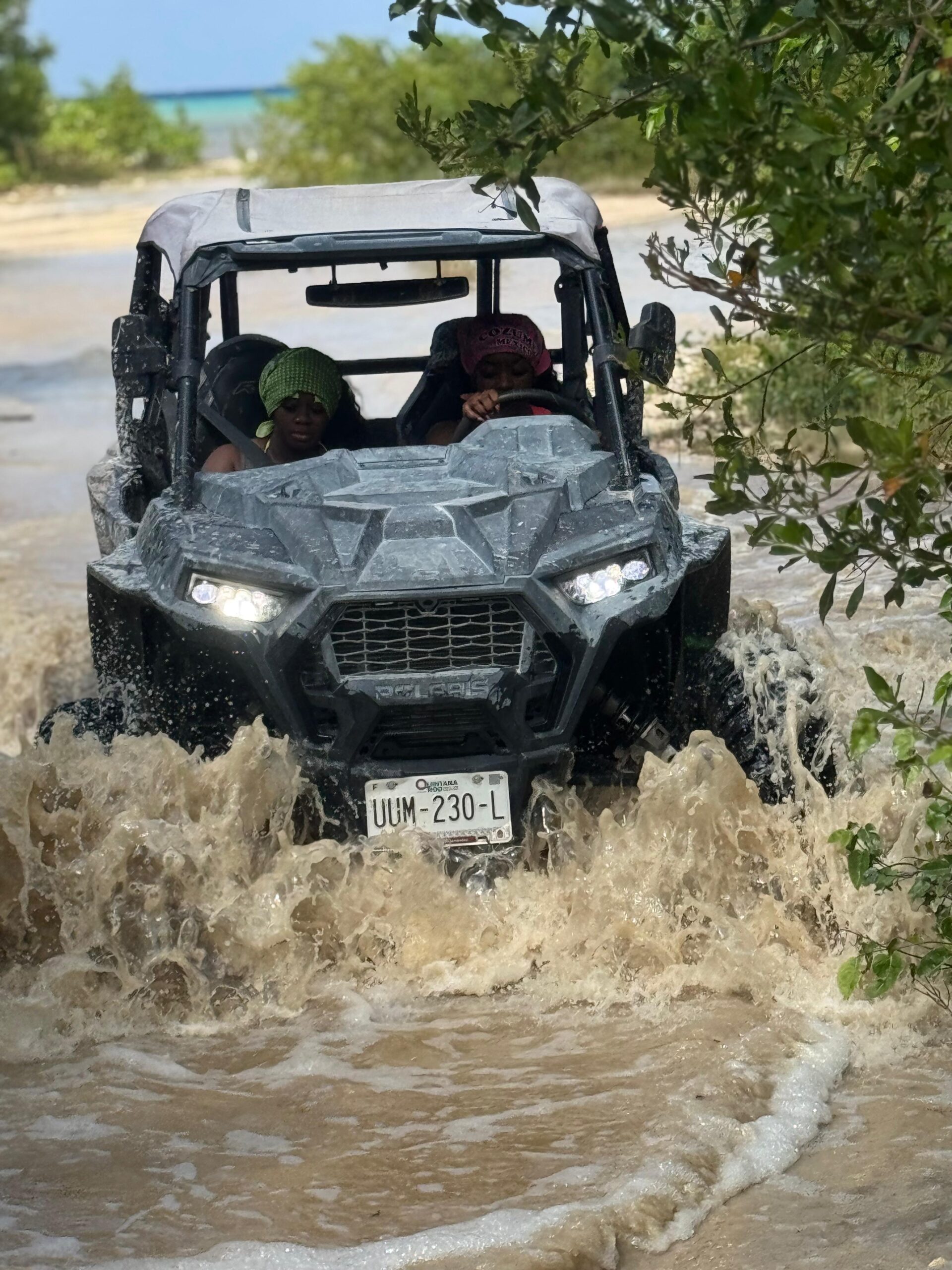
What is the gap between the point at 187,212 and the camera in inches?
238

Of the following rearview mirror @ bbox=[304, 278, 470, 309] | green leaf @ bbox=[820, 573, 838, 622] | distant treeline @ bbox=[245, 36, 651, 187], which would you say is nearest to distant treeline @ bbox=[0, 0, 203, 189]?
distant treeline @ bbox=[245, 36, 651, 187]

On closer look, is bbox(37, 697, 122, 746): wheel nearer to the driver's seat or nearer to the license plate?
the license plate

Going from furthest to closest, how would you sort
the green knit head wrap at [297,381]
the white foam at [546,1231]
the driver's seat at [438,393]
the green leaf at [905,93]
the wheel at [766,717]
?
the driver's seat at [438,393], the green knit head wrap at [297,381], the wheel at [766,717], the white foam at [546,1231], the green leaf at [905,93]

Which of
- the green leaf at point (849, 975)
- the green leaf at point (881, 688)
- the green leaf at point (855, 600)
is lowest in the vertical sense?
the green leaf at point (849, 975)

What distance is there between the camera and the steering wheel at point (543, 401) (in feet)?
19.7

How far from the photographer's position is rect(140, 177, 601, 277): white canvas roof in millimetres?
5824

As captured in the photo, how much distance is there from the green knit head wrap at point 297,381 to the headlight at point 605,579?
1345mm

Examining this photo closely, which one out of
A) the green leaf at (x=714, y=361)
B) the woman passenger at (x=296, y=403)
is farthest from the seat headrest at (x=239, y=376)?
the green leaf at (x=714, y=361)

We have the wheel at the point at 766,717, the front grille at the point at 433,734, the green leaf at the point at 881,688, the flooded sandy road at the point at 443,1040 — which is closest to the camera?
the green leaf at the point at 881,688

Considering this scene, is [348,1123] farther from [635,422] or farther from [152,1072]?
[635,422]

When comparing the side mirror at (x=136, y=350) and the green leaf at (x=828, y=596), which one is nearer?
the green leaf at (x=828, y=596)

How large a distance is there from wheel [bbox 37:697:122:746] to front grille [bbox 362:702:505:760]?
90cm

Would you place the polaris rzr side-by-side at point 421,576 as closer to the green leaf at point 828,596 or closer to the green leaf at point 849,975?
the green leaf at point 849,975

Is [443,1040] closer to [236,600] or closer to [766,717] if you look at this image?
[236,600]
